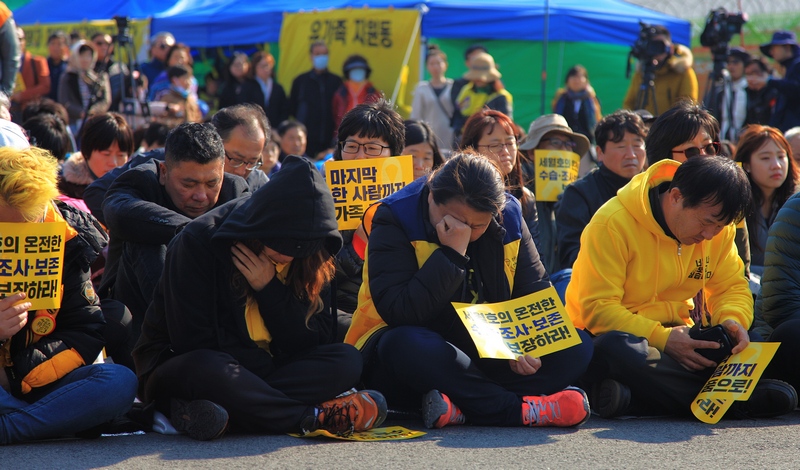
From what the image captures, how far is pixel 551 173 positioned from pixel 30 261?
3.75 meters

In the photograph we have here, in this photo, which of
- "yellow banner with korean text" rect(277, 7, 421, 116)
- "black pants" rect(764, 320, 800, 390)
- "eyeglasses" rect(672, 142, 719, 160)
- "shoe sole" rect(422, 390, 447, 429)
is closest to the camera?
"shoe sole" rect(422, 390, 447, 429)

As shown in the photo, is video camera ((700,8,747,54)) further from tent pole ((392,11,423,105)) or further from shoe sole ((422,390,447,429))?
shoe sole ((422,390,447,429))

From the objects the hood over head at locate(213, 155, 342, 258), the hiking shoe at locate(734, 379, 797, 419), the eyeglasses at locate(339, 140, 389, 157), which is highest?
the eyeglasses at locate(339, 140, 389, 157)

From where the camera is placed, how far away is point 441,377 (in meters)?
4.16

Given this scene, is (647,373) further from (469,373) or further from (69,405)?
(69,405)

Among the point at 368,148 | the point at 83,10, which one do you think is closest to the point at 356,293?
the point at 368,148

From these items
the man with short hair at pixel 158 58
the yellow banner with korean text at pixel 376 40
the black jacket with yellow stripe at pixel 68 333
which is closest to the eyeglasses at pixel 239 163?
the black jacket with yellow stripe at pixel 68 333

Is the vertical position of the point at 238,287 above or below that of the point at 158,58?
below

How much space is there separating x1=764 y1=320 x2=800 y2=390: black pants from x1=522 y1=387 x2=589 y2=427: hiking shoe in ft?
3.56

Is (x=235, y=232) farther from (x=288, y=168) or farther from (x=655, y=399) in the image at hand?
(x=655, y=399)

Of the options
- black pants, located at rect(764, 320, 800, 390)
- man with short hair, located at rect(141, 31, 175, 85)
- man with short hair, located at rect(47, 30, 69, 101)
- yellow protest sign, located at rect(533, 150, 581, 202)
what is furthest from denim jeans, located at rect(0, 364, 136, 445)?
man with short hair, located at rect(47, 30, 69, 101)

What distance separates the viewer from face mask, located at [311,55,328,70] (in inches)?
518

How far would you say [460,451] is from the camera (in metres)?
3.73

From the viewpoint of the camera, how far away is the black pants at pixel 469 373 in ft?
13.6
